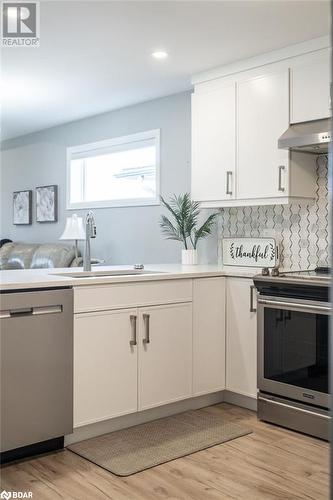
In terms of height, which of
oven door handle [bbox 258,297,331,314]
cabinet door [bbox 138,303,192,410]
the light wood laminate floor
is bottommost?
the light wood laminate floor

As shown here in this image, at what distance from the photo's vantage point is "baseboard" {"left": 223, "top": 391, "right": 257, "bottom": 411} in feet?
11.4

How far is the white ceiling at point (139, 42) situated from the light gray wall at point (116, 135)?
237 millimetres

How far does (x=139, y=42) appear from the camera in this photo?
3309mm

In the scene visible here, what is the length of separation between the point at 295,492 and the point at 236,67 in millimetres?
2655

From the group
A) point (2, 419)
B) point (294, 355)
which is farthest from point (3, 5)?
point (294, 355)

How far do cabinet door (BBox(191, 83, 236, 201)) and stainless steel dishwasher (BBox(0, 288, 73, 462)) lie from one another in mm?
1537

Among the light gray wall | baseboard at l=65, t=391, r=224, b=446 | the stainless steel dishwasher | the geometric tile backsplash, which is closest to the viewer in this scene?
the stainless steel dishwasher

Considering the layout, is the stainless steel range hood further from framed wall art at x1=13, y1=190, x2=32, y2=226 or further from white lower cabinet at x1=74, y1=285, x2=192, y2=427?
framed wall art at x1=13, y1=190, x2=32, y2=226

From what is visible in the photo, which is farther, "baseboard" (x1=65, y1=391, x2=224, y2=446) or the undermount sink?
the undermount sink

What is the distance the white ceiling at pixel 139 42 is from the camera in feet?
9.33

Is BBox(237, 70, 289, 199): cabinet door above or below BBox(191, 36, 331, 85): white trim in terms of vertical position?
below

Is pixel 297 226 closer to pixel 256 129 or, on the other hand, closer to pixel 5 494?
pixel 256 129

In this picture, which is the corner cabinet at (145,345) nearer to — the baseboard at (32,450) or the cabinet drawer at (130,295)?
the cabinet drawer at (130,295)

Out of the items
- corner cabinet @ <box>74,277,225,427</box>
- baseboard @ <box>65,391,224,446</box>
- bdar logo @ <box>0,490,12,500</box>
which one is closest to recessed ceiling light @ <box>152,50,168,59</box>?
corner cabinet @ <box>74,277,225,427</box>
